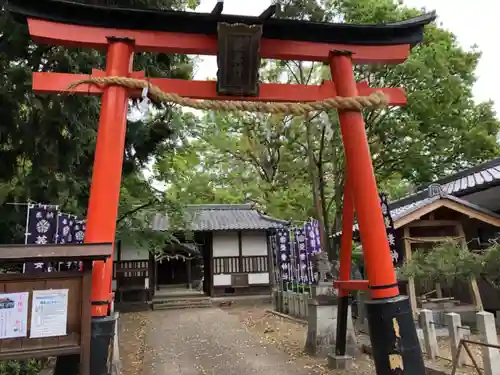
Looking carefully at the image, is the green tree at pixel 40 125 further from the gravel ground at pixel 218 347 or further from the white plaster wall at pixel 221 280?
the white plaster wall at pixel 221 280

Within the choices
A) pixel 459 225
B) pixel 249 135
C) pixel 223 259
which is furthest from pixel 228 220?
pixel 459 225

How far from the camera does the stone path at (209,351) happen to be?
7.83 metres

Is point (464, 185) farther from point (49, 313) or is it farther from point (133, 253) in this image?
point (133, 253)

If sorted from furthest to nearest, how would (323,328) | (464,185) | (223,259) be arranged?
(223,259) < (464,185) < (323,328)

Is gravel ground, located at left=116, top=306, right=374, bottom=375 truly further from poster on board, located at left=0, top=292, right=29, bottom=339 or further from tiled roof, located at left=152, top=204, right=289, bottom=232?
tiled roof, located at left=152, top=204, right=289, bottom=232

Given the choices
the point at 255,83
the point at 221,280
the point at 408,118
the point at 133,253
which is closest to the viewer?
the point at 255,83

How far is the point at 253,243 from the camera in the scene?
2138 centimetres

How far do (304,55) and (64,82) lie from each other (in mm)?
2590

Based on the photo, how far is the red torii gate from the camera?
374cm

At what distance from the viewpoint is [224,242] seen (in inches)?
831

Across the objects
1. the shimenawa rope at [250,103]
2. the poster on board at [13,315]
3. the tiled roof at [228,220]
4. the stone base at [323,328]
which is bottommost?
the stone base at [323,328]

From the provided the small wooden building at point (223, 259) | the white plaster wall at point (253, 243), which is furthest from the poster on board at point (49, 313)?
the white plaster wall at point (253, 243)

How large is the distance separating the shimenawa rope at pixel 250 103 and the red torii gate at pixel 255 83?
9 centimetres

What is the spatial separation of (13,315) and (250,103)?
2.84 meters
